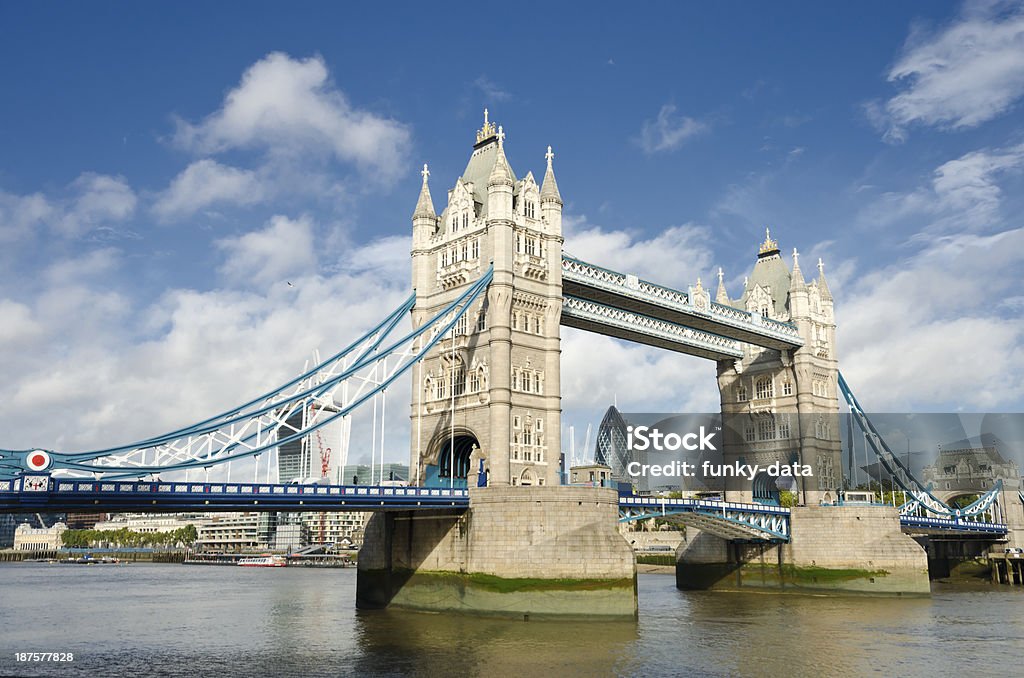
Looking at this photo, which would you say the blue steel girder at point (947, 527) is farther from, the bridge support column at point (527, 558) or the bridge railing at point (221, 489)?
the bridge railing at point (221, 489)

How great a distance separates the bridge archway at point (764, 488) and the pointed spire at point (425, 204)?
40.6m

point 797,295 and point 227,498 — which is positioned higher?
point 797,295

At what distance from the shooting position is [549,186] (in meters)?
58.6

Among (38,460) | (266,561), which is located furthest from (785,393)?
(266,561)

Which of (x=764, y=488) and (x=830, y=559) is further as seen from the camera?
(x=764, y=488)

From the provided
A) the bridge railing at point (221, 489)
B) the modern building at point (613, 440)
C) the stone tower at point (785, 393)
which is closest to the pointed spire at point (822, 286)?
the stone tower at point (785, 393)

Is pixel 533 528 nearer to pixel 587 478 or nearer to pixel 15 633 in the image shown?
pixel 587 478

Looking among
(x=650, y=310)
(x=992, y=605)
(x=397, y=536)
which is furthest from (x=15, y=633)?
(x=992, y=605)

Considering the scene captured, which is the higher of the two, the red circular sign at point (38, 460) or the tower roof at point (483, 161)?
the tower roof at point (483, 161)

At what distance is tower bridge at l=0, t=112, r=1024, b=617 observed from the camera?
4439cm

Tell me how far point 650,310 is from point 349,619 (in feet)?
102

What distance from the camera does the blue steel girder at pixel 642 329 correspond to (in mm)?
62062

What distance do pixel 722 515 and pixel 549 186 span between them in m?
25.1

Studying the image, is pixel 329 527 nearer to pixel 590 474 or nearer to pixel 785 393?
pixel 785 393
